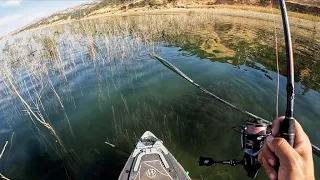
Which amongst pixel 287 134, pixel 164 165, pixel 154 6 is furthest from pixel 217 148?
pixel 154 6

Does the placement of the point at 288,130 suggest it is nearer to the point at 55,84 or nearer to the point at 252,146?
the point at 252,146

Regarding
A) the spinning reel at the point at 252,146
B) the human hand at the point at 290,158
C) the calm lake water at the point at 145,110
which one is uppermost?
the human hand at the point at 290,158

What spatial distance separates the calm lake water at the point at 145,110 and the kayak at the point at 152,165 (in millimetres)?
1288

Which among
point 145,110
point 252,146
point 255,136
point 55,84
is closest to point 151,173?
point 252,146

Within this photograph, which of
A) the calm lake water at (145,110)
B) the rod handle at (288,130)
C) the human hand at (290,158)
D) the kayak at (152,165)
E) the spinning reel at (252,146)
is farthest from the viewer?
the calm lake water at (145,110)

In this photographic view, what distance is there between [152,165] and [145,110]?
211 inches

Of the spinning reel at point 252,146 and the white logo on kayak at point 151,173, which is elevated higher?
the spinning reel at point 252,146

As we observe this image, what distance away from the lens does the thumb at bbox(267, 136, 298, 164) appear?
172 centimetres

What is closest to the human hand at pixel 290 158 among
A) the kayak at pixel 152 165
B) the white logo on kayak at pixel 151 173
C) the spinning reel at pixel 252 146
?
the spinning reel at pixel 252 146

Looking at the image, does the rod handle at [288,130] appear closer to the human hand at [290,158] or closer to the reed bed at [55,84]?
the human hand at [290,158]

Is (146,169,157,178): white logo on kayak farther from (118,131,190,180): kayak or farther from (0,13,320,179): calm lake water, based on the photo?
→ (0,13,320,179): calm lake water

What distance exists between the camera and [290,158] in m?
1.71

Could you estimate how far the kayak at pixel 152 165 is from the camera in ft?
23.1

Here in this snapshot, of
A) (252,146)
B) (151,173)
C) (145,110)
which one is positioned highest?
(252,146)
